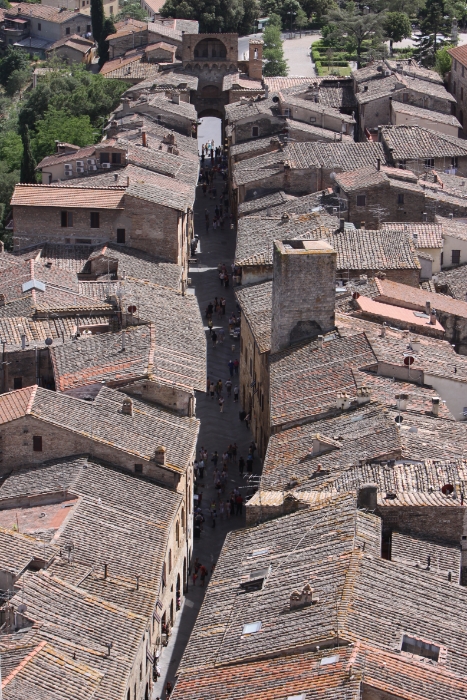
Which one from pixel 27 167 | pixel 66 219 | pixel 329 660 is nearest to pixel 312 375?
pixel 329 660

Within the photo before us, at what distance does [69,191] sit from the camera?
75062 millimetres

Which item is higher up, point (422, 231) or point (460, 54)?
point (422, 231)

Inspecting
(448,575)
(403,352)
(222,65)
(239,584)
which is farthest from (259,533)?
(222,65)

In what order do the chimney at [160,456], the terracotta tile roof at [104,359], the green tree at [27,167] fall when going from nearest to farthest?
the chimney at [160,456], the terracotta tile roof at [104,359], the green tree at [27,167]

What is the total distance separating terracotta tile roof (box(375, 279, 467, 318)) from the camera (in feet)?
210

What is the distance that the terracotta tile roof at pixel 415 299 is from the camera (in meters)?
64.0

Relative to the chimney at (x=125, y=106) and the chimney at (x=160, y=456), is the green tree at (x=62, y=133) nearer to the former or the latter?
the chimney at (x=125, y=106)

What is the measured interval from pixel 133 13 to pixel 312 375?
4011 inches

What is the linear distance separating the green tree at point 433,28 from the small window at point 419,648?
95.5m

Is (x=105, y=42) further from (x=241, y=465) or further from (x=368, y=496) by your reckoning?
(x=368, y=496)

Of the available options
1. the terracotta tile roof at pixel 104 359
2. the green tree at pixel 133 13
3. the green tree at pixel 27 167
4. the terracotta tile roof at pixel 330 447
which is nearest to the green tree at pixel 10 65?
the green tree at pixel 133 13

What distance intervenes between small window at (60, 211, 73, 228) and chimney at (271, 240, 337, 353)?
1621cm

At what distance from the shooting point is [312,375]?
187 feet


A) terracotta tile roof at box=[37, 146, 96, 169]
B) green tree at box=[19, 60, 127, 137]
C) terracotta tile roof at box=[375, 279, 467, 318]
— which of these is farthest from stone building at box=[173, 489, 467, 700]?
green tree at box=[19, 60, 127, 137]
